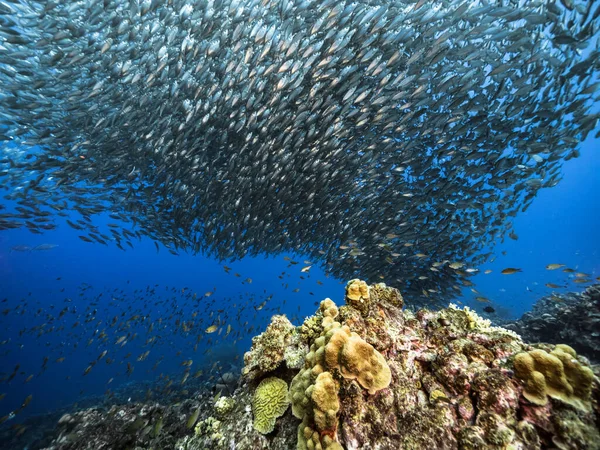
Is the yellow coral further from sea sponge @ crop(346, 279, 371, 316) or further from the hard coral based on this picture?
sea sponge @ crop(346, 279, 371, 316)

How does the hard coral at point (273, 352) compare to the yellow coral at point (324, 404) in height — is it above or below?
below

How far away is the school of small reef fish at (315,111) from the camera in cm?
743

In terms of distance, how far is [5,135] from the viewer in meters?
9.74

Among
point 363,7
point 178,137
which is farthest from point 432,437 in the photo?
point 178,137

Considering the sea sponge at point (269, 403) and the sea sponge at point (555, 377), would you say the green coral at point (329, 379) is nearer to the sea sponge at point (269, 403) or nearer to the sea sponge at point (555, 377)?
the sea sponge at point (269, 403)

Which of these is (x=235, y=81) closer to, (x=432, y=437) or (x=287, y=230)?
(x=287, y=230)

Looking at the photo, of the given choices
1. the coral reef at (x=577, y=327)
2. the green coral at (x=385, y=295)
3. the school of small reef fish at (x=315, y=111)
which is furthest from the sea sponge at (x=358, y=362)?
the coral reef at (x=577, y=327)

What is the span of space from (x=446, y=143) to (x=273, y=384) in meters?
9.61

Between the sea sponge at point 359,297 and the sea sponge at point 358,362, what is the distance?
835 mm

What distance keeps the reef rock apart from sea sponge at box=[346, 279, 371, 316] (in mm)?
13

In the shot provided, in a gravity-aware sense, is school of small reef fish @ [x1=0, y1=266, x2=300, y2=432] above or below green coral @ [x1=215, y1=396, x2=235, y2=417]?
below

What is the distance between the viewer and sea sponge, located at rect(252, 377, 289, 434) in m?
Result: 3.06

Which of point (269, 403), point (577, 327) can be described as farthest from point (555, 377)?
point (577, 327)

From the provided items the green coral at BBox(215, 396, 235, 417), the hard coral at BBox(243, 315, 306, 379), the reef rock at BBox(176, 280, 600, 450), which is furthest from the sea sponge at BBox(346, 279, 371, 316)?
the green coral at BBox(215, 396, 235, 417)
